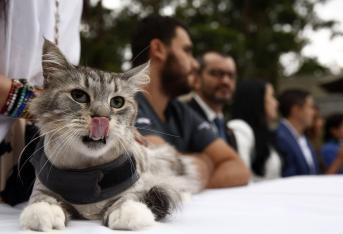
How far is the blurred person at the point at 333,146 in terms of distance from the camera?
12.8 feet

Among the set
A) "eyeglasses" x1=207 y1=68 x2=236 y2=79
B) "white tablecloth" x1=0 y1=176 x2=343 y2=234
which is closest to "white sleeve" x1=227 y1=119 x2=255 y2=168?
"eyeglasses" x1=207 y1=68 x2=236 y2=79

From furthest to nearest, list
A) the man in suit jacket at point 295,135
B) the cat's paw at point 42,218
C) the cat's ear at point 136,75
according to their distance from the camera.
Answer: the man in suit jacket at point 295,135, the cat's ear at point 136,75, the cat's paw at point 42,218

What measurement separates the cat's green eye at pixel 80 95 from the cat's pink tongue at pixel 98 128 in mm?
74

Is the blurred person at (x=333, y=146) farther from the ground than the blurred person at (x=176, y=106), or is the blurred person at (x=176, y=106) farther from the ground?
the blurred person at (x=176, y=106)

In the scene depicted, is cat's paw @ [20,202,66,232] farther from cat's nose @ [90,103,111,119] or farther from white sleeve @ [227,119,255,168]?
white sleeve @ [227,119,255,168]

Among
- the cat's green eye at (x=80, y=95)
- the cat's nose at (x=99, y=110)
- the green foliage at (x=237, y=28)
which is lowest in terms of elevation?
the cat's nose at (x=99, y=110)

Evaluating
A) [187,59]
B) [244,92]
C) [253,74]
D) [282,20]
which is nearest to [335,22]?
[282,20]

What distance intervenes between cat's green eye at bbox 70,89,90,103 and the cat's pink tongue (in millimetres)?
74

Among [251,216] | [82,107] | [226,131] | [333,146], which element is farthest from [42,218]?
[333,146]

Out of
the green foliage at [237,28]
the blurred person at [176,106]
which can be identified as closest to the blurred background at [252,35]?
the green foliage at [237,28]

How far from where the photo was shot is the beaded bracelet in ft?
3.96

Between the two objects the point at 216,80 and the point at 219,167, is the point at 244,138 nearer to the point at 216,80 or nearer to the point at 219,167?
the point at 216,80

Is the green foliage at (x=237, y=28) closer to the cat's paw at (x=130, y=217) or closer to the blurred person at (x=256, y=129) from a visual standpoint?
the blurred person at (x=256, y=129)

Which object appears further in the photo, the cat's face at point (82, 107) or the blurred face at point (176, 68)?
the blurred face at point (176, 68)
